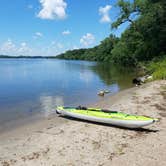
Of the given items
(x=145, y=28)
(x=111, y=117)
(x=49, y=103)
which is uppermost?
(x=145, y=28)

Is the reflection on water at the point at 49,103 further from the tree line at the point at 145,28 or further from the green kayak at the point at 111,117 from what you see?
the tree line at the point at 145,28

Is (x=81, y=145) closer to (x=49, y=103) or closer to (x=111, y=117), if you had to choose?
(x=111, y=117)

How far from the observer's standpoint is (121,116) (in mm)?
11859

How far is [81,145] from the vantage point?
31.6 ft

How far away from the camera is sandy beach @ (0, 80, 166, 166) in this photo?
8320mm

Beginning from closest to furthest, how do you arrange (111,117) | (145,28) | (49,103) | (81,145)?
1. (81,145)
2. (111,117)
3. (49,103)
4. (145,28)

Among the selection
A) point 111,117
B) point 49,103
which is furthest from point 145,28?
point 111,117

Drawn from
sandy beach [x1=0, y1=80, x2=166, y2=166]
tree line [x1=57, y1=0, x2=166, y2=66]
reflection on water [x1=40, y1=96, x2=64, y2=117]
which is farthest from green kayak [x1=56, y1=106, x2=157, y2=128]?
tree line [x1=57, y1=0, x2=166, y2=66]

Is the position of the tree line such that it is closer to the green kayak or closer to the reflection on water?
the reflection on water

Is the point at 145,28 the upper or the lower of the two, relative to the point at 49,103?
upper

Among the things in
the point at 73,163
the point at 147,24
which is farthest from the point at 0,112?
the point at 147,24

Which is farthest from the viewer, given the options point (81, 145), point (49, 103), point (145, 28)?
point (145, 28)

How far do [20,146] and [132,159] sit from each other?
154 inches

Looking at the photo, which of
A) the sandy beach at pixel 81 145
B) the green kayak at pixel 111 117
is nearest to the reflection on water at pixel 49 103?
the green kayak at pixel 111 117
